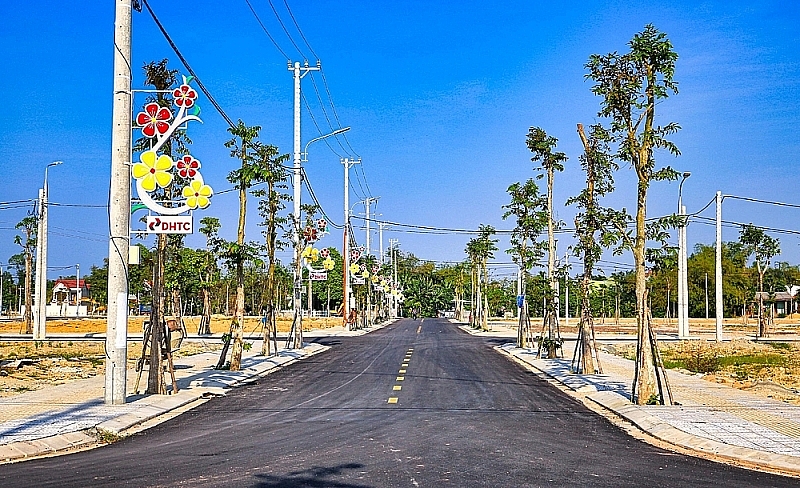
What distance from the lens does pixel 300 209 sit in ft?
127

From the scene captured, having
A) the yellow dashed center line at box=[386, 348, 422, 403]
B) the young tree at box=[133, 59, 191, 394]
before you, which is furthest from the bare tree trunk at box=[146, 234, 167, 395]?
the yellow dashed center line at box=[386, 348, 422, 403]

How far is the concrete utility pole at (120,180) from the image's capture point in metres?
16.9

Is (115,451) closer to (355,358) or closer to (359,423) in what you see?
(359,423)

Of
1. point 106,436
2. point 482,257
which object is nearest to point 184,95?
point 106,436

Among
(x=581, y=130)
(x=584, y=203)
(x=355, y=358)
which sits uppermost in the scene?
(x=581, y=130)

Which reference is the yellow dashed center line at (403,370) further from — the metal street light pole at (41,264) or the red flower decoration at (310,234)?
the metal street light pole at (41,264)

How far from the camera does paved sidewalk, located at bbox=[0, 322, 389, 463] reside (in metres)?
12.5

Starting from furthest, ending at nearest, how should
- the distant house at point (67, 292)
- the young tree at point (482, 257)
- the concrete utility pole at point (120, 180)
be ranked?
the distant house at point (67, 292) → the young tree at point (482, 257) → the concrete utility pole at point (120, 180)

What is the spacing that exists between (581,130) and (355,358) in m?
12.9

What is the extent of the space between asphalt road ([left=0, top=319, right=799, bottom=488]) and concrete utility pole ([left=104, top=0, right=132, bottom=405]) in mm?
2680

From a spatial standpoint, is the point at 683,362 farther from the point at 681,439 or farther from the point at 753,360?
the point at 681,439

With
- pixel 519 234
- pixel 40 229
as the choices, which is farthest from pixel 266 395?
pixel 40 229

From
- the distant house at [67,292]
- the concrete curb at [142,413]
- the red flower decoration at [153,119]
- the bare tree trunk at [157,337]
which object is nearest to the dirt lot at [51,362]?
the bare tree trunk at [157,337]

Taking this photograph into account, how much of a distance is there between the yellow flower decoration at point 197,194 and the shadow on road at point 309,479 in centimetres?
930
